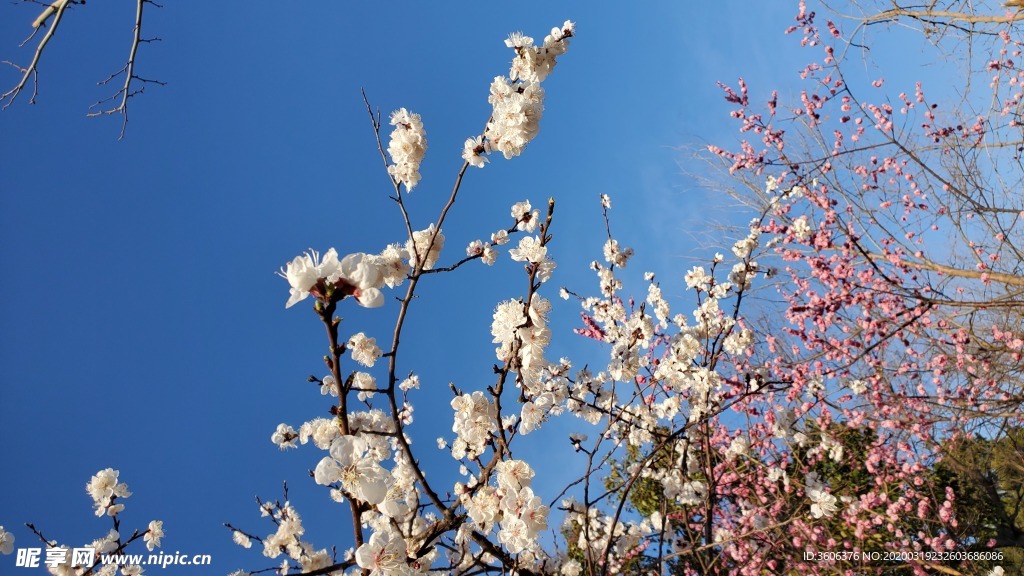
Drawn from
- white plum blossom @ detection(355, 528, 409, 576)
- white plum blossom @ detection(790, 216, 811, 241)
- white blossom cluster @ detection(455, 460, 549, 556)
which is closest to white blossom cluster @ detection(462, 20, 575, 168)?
white blossom cluster @ detection(455, 460, 549, 556)

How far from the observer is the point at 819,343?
6688 millimetres

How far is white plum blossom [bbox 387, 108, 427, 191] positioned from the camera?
2.61m

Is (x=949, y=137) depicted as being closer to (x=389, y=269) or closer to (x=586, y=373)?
(x=586, y=373)

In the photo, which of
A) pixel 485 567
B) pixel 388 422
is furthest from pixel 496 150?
pixel 485 567

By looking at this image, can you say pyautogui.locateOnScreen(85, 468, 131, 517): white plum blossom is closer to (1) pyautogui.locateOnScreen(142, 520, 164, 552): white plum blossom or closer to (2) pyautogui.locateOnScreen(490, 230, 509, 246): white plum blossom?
(1) pyautogui.locateOnScreen(142, 520, 164, 552): white plum blossom

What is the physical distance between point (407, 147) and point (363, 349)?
970 mm

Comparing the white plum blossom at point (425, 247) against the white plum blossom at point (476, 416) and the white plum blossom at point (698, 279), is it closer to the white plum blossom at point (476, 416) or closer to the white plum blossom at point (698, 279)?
the white plum blossom at point (476, 416)

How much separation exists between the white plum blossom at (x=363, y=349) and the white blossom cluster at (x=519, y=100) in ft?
3.32

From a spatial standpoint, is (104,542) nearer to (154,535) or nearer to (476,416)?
(154,535)

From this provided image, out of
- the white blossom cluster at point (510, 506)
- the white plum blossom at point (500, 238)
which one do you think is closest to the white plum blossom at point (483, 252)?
the white plum blossom at point (500, 238)

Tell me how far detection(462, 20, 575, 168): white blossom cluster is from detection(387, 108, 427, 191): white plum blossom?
274 mm

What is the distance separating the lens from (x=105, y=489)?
144 inches

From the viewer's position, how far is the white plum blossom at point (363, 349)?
2883 millimetres

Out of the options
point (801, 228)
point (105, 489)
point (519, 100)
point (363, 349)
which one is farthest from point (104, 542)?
point (801, 228)
